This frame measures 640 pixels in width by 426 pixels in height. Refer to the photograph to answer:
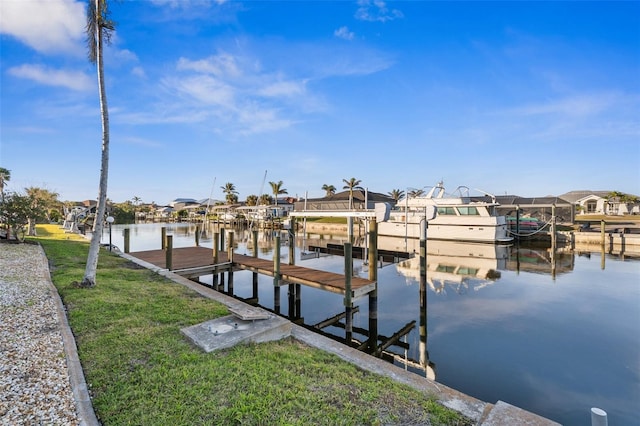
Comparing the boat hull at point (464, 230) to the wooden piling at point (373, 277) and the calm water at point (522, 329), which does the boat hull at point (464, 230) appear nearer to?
the calm water at point (522, 329)

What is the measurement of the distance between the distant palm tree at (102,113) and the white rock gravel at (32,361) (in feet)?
2.88

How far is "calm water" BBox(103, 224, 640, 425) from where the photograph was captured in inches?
217

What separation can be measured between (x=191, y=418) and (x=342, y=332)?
5853 millimetres

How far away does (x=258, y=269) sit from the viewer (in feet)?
34.0

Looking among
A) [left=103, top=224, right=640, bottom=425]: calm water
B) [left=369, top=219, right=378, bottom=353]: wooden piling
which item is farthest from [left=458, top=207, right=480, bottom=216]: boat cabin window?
[left=369, top=219, right=378, bottom=353]: wooden piling

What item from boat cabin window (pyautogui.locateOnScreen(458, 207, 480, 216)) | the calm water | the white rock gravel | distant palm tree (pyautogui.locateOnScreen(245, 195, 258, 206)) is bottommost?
the calm water

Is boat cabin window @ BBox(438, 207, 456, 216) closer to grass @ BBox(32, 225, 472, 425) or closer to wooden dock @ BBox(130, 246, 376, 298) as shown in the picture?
wooden dock @ BBox(130, 246, 376, 298)

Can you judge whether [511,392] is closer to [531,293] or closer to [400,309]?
[400,309]

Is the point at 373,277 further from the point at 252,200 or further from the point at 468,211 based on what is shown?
the point at 252,200

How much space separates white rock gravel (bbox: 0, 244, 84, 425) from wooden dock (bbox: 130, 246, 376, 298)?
3.95 meters

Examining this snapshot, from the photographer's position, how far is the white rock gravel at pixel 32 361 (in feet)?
9.64

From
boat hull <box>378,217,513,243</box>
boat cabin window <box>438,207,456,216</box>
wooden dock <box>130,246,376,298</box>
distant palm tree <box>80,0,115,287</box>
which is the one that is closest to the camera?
distant palm tree <box>80,0,115,287</box>

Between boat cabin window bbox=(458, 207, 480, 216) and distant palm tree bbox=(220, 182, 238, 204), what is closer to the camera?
boat cabin window bbox=(458, 207, 480, 216)

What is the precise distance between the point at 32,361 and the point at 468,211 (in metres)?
27.5
